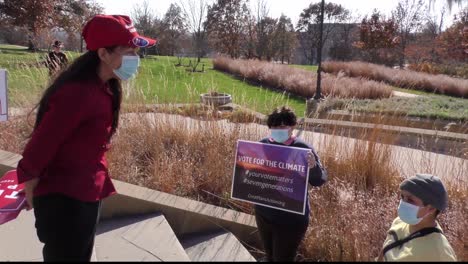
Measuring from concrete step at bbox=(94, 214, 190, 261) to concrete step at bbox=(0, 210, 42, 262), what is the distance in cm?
45

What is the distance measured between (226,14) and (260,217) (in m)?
33.2

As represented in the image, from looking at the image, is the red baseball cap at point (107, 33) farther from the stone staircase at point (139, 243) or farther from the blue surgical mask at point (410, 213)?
the blue surgical mask at point (410, 213)

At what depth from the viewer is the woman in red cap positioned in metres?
1.89

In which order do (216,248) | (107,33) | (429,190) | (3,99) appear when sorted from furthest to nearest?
(3,99), (216,248), (429,190), (107,33)

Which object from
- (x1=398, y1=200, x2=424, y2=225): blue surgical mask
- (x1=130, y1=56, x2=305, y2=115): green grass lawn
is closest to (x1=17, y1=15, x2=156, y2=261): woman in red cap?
(x1=398, y1=200, x2=424, y2=225): blue surgical mask

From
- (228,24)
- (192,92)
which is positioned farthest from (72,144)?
(228,24)

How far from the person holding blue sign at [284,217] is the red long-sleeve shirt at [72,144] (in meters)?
1.24

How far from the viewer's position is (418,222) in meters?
2.42

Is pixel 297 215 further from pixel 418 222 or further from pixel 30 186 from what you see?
pixel 30 186

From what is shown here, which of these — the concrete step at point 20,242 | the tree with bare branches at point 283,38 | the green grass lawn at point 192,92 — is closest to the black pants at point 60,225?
the concrete step at point 20,242

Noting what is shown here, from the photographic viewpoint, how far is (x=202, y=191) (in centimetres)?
433

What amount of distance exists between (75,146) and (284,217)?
150 centimetres

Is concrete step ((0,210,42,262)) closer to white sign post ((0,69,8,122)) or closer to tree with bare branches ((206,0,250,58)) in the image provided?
white sign post ((0,69,8,122))

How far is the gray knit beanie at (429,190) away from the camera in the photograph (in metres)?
2.38
